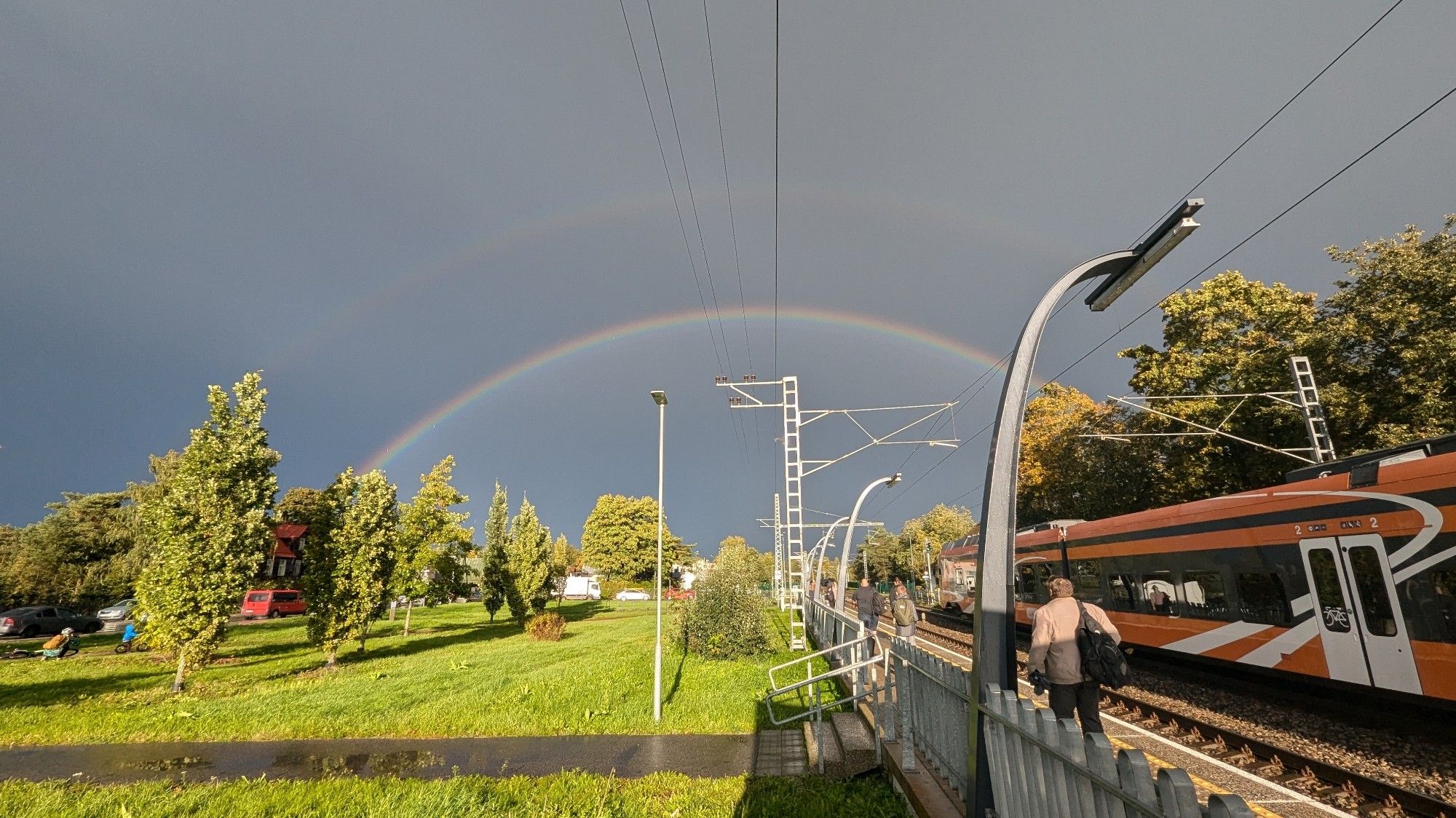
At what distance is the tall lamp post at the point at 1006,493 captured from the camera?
4.06 metres

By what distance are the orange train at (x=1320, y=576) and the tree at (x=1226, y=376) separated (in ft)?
39.3

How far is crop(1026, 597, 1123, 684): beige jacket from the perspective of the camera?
5895 mm

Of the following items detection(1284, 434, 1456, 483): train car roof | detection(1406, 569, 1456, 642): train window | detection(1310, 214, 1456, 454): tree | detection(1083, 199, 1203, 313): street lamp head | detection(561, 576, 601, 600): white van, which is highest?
detection(1310, 214, 1456, 454): tree

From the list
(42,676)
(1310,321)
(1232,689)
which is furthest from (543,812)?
(1310,321)

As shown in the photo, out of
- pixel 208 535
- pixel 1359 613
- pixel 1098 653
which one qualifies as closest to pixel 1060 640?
pixel 1098 653

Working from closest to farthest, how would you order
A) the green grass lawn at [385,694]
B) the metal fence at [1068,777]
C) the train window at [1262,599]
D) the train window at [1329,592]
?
the metal fence at [1068,777]
the train window at [1329,592]
the train window at [1262,599]
the green grass lawn at [385,694]

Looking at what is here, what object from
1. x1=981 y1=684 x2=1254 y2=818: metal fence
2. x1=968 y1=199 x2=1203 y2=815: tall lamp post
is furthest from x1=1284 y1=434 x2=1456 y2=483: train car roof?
x1=981 y1=684 x2=1254 y2=818: metal fence

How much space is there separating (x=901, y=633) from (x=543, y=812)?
10081 millimetres

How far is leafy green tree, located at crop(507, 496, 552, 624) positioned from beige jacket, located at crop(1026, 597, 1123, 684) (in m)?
26.7

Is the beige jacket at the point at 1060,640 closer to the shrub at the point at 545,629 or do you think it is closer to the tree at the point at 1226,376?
the tree at the point at 1226,376

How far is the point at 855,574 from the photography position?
3873 inches

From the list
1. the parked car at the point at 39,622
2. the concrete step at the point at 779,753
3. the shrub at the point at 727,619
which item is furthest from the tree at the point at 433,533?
the concrete step at the point at 779,753

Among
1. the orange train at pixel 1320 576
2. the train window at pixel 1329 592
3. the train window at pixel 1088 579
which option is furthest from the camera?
the train window at pixel 1088 579

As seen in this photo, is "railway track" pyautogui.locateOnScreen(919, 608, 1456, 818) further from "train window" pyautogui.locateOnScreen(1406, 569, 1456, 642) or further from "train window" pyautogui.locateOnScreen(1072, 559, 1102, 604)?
"train window" pyautogui.locateOnScreen(1072, 559, 1102, 604)
